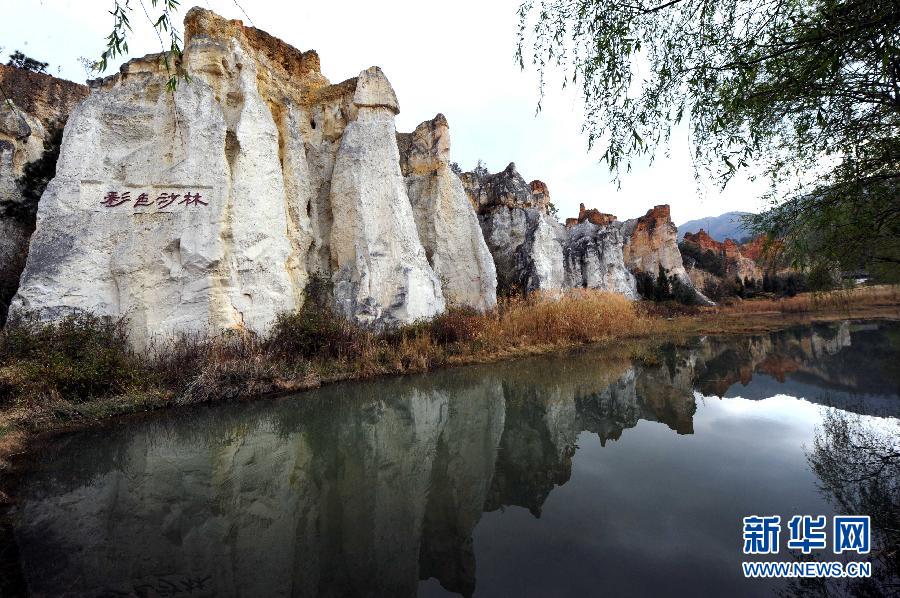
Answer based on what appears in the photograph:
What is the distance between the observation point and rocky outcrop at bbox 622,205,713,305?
32344 millimetres

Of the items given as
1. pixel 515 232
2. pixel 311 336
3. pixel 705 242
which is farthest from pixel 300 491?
pixel 705 242

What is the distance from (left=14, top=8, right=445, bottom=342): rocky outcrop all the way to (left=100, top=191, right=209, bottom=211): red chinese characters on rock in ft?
0.09

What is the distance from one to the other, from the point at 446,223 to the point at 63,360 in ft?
38.7

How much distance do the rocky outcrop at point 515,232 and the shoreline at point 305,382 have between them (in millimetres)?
5166

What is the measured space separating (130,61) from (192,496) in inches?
454

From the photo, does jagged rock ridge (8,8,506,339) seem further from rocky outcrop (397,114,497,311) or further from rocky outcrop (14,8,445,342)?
rocky outcrop (397,114,497,311)

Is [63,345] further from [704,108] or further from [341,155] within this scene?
[704,108]

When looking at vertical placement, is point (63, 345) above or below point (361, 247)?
below

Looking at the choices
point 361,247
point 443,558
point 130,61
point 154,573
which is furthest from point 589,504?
point 130,61

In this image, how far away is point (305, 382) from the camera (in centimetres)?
833

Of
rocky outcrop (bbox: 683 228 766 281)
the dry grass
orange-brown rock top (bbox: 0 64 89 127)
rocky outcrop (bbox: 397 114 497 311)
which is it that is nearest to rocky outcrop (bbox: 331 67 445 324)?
the dry grass

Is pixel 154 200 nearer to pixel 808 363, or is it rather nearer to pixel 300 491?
pixel 300 491

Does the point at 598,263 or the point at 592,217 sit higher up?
the point at 592,217

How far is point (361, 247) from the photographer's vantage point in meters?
12.4
